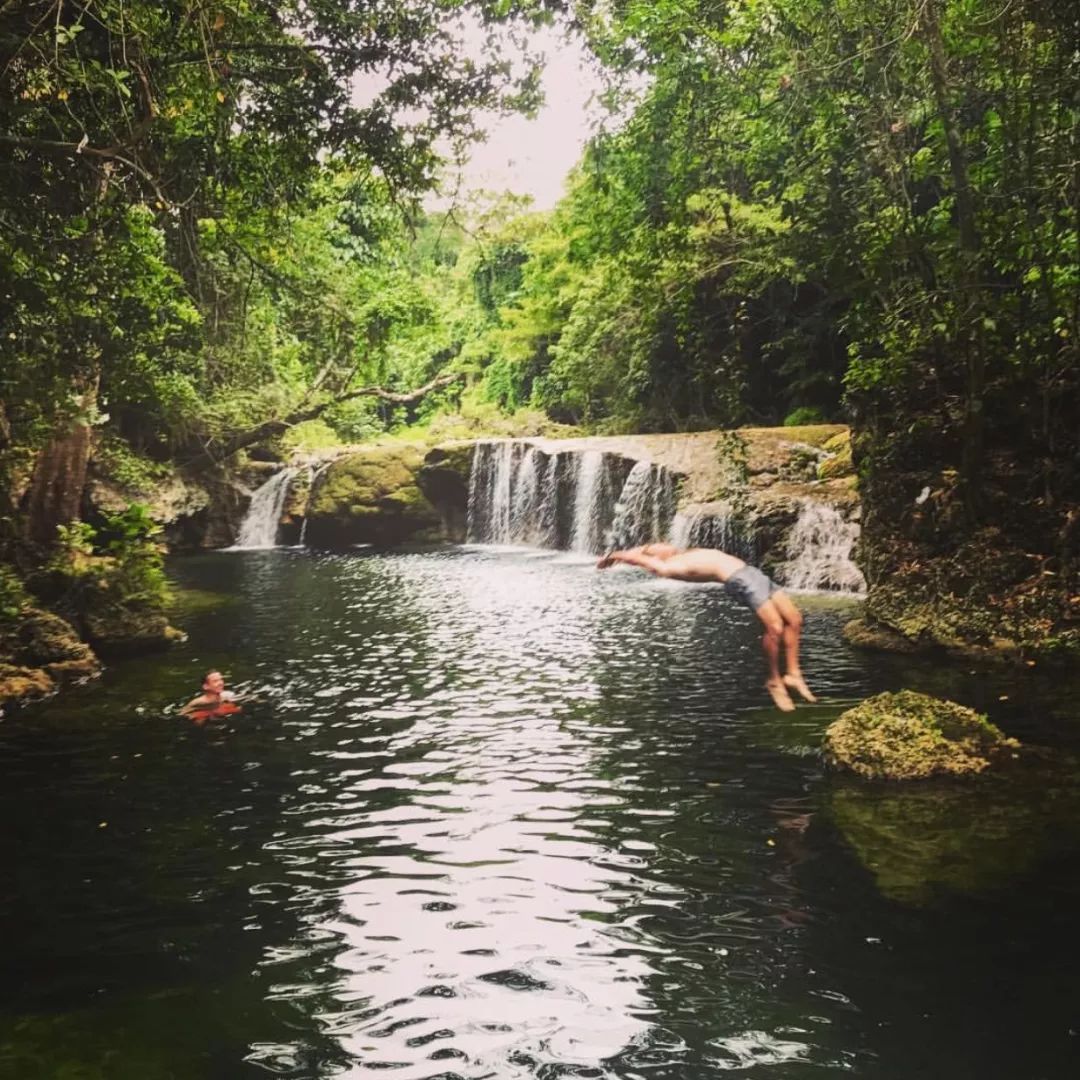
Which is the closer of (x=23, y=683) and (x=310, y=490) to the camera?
(x=23, y=683)

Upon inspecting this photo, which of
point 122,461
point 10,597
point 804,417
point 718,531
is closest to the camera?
point 10,597

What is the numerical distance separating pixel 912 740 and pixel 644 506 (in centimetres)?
1559

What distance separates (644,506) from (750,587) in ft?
57.7

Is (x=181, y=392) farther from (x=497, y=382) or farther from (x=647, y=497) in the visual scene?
(x=497, y=382)

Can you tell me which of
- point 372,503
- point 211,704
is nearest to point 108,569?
point 211,704

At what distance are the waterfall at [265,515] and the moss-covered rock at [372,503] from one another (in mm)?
1289

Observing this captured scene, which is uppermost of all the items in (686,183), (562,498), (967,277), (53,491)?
(686,183)

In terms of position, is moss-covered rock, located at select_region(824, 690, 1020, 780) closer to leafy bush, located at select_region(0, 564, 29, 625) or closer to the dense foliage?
the dense foliage

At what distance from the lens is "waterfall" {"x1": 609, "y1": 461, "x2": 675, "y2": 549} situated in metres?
23.3

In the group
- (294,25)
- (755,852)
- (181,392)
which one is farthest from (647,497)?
(755,852)

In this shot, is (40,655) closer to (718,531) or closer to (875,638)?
(875,638)

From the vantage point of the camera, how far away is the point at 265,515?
3266 cm

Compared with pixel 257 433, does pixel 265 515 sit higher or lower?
lower

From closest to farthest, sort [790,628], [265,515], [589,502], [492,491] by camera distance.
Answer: [790,628] → [589,502] → [492,491] → [265,515]
